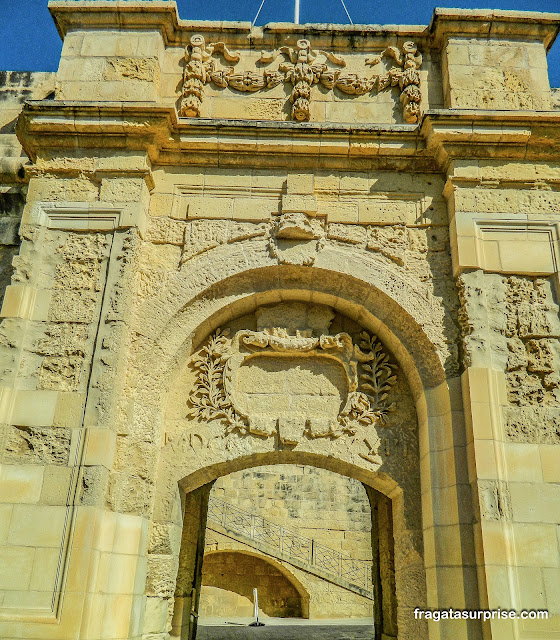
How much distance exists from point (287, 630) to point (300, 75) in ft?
27.5

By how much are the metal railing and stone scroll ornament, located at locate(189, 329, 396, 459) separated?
8.28 metres

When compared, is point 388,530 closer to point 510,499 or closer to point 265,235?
point 510,499

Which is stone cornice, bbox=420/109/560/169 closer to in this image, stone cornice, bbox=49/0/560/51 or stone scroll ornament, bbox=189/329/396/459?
stone cornice, bbox=49/0/560/51

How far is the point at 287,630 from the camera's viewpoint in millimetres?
9406

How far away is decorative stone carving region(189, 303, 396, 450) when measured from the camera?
4.75m

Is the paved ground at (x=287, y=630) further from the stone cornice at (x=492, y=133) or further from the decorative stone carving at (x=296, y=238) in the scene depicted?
the stone cornice at (x=492, y=133)

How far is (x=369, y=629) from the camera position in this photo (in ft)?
31.7

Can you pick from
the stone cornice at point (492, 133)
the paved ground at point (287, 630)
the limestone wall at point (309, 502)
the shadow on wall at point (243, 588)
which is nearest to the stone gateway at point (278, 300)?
the stone cornice at point (492, 133)

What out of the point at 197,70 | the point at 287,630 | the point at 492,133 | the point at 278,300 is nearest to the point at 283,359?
the point at 278,300

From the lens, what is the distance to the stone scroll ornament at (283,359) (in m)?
4.73

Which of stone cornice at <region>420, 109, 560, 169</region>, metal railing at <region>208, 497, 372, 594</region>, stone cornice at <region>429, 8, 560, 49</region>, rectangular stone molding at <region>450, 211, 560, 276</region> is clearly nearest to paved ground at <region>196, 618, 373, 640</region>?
metal railing at <region>208, 497, 372, 594</region>

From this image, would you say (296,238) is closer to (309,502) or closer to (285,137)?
(285,137)

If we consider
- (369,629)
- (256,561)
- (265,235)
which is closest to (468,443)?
(265,235)

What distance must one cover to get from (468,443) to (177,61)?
4.43 m
